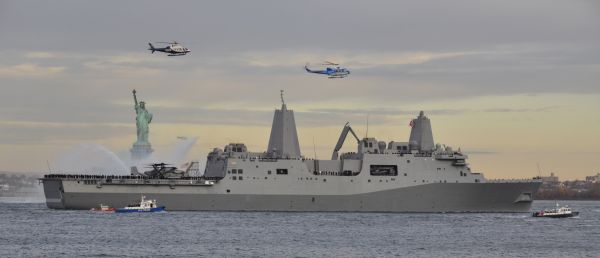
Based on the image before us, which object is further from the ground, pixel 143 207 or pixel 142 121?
pixel 142 121

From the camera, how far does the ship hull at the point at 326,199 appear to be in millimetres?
71812

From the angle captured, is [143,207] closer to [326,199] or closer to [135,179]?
[135,179]

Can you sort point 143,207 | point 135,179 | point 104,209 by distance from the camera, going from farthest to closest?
1. point 135,179
2. point 104,209
3. point 143,207

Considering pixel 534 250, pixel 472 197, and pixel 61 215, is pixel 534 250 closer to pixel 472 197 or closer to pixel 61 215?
pixel 472 197

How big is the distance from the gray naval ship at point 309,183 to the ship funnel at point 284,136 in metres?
0.07

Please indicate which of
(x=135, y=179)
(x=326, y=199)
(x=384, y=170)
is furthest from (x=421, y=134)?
(x=135, y=179)

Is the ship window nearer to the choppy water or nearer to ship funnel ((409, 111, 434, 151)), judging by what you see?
ship funnel ((409, 111, 434, 151))

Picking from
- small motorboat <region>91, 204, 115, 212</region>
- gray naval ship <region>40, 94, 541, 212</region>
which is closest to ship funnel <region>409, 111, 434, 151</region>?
gray naval ship <region>40, 94, 541, 212</region>

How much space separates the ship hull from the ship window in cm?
122

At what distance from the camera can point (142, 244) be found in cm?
4853

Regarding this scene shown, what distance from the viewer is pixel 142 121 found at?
124312 mm

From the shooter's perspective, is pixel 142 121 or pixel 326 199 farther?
pixel 142 121

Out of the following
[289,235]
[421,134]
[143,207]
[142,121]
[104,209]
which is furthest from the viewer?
[142,121]

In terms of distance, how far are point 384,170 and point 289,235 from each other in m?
21.6
